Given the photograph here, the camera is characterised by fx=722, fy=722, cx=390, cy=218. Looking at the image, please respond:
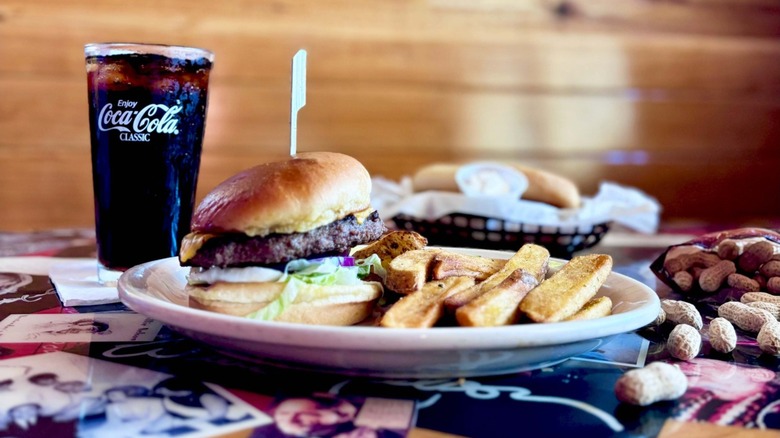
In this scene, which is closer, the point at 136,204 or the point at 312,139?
the point at 136,204

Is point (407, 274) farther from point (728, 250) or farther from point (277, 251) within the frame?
point (728, 250)

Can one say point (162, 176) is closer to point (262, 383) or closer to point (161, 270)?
point (161, 270)

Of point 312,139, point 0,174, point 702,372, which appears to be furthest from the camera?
point 312,139

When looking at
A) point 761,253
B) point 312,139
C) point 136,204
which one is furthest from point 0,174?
point 761,253

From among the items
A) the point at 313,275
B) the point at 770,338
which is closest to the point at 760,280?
the point at 770,338

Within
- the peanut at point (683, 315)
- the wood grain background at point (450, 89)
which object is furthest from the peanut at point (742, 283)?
the wood grain background at point (450, 89)
